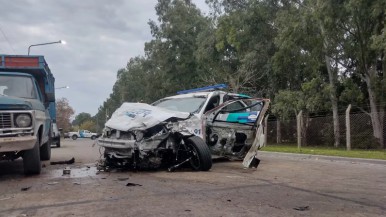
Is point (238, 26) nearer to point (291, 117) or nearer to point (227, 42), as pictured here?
point (227, 42)

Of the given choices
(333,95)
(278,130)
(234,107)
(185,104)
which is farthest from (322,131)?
(185,104)

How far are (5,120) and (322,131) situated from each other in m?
19.5

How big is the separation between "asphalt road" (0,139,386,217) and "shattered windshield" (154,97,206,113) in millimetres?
1608

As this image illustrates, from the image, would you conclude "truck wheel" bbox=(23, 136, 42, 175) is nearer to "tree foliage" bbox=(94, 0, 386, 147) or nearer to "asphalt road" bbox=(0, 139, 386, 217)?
"asphalt road" bbox=(0, 139, 386, 217)

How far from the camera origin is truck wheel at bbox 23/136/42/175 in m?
7.82

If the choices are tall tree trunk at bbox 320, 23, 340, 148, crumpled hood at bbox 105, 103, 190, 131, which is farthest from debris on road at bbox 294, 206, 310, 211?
tall tree trunk at bbox 320, 23, 340, 148

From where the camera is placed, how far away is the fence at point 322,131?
2100 cm

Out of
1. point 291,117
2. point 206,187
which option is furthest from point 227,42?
point 206,187

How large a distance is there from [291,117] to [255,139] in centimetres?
1633

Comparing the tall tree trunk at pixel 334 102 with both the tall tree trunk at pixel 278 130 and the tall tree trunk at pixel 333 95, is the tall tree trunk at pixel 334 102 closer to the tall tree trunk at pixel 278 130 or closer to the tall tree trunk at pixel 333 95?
the tall tree trunk at pixel 333 95

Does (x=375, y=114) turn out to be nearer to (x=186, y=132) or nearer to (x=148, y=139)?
(x=186, y=132)

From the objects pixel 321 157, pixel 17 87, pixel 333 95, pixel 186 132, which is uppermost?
pixel 333 95

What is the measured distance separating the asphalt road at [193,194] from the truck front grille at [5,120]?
102 centimetres

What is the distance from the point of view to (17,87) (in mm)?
8859
